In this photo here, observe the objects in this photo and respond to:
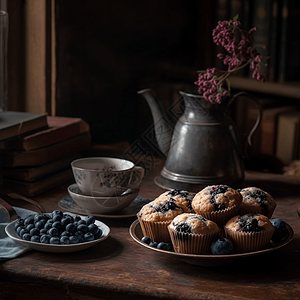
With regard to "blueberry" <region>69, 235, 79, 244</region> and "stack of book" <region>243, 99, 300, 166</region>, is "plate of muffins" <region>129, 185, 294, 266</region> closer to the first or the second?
"blueberry" <region>69, 235, 79, 244</region>

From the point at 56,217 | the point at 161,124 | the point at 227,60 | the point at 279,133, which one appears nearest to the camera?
the point at 56,217

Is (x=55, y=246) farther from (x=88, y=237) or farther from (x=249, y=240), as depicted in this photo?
(x=249, y=240)

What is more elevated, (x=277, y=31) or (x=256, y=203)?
(x=277, y=31)

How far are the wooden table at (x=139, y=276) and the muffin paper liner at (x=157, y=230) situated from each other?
3 cm

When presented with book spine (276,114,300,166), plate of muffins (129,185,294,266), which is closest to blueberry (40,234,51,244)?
plate of muffins (129,185,294,266)

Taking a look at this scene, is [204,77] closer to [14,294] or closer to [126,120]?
[14,294]

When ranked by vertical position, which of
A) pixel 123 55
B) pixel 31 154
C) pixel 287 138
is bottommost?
pixel 287 138

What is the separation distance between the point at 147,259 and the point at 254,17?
1490 millimetres

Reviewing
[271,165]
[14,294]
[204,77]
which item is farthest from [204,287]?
[271,165]

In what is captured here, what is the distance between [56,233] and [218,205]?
29 centimetres

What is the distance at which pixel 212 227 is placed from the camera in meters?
0.80

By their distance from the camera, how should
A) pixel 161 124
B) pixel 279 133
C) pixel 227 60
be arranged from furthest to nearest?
pixel 279 133
pixel 161 124
pixel 227 60

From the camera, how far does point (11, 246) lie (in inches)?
34.4

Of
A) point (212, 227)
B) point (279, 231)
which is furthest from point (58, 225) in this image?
point (279, 231)
